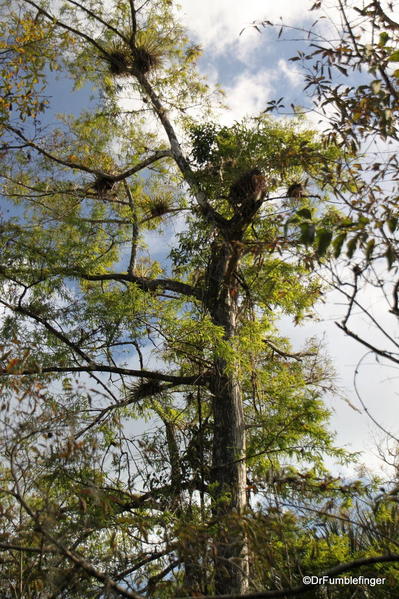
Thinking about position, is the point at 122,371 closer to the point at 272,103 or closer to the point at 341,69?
the point at 272,103

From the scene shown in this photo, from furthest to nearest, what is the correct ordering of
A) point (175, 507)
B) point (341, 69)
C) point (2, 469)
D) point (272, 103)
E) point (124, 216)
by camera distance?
point (124, 216) → point (2, 469) → point (175, 507) → point (272, 103) → point (341, 69)

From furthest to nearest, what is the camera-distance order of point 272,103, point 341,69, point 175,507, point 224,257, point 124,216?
point 124,216 → point 224,257 → point 175,507 → point 272,103 → point 341,69

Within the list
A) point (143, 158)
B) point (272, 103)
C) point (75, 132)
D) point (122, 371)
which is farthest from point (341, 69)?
point (75, 132)

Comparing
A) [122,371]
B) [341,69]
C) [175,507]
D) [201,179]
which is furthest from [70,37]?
[175,507]

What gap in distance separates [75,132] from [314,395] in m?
6.65

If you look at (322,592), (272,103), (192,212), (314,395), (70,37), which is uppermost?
(70,37)

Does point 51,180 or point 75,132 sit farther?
point 75,132

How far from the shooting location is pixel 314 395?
6926 mm

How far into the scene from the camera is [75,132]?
10.1 metres

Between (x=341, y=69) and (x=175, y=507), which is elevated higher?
(x=341, y=69)

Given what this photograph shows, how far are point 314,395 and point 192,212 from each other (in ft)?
10.7

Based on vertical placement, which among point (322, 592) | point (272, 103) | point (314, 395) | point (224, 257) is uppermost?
point (224, 257)

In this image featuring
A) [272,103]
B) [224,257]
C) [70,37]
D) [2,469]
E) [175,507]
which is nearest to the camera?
[272,103]

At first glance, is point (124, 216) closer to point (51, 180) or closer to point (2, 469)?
point (51, 180)
